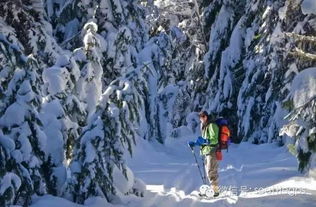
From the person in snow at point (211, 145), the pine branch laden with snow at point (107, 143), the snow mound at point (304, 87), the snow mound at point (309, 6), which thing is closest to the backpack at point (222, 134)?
the person in snow at point (211, 145)

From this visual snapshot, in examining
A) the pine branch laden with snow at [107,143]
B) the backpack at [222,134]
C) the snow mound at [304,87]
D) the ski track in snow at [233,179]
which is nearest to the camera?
the snow mound at [304,87]

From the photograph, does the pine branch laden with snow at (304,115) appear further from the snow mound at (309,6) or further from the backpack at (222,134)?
the backpack at (222,134)

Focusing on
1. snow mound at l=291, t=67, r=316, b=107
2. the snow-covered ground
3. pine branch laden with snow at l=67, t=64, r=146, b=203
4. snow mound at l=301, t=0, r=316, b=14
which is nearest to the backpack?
the snow-covered ground

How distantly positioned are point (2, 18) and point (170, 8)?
1921 cm

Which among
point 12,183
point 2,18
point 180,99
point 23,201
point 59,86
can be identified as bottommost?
point 180,99

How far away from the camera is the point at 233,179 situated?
1312cm

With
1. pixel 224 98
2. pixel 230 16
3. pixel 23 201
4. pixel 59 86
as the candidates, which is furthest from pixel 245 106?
pixel 23 201

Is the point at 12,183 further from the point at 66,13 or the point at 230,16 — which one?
the point at 230,16

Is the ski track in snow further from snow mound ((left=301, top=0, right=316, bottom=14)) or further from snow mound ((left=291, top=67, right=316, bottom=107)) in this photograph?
snow mound ((left=301, top=0, right=316, bottom=14))

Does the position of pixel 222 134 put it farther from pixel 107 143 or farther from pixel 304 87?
pixel 304 87

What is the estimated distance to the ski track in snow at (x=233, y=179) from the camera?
9.75 meters

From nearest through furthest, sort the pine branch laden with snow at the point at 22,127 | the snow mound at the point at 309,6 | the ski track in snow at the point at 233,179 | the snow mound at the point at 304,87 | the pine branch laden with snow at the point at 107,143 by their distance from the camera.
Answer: the snow mound at the point at 309,6
the snow mound at the point at 304,87
the pine branch laden with snow at the point at 22,127
the pine branch laden with snow at the point at 107,143
the ski track in snow at the point at 233,179

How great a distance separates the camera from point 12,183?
805cm

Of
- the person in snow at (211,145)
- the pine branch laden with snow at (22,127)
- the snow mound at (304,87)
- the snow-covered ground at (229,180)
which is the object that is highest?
the snow mound at (304,87)
